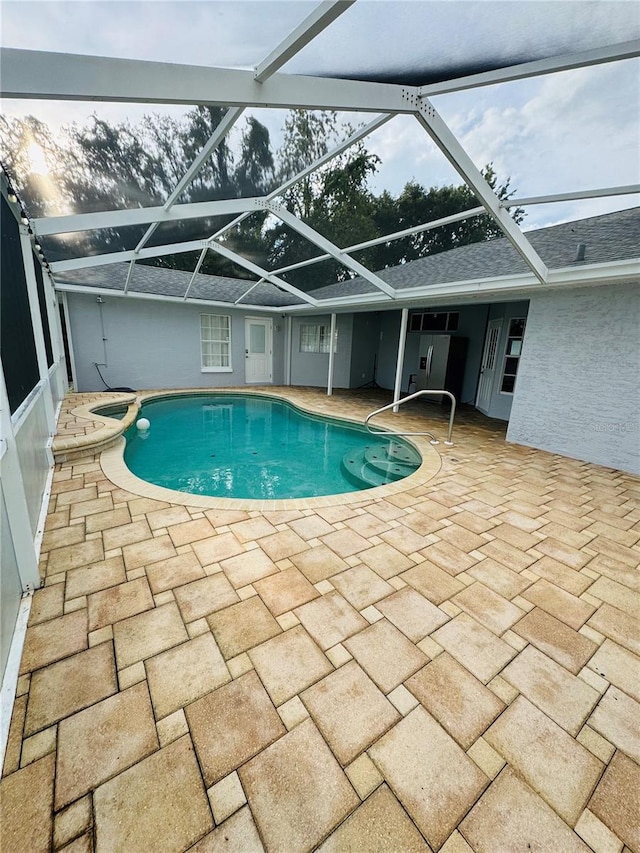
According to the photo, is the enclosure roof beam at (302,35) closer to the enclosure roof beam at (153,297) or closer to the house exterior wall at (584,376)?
the house exterior wall at (584,376)

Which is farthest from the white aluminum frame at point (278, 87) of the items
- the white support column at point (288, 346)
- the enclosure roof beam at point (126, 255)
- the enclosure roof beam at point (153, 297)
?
the white support column at point (288, 346)

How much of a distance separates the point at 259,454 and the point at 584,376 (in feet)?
16.7

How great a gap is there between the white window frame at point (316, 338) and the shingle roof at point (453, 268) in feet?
4.03

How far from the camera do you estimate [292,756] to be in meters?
1.32

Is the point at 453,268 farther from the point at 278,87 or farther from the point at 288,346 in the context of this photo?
the point at 288,346

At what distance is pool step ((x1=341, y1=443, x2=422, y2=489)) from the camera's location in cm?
474

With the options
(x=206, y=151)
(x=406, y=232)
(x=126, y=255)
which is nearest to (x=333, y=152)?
(x=206, y=151)

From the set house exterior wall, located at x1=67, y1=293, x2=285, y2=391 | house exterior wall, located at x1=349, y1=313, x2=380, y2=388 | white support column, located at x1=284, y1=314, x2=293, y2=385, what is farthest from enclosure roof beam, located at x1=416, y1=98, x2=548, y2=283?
house exterior wall, located at x1=67, y1=293, x2=285, y2=391

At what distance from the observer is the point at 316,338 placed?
37.8 feet

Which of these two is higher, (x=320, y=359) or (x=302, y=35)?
(x=302, y=35)

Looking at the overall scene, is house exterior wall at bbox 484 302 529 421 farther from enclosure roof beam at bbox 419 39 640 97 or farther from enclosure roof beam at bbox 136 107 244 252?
enclosure roof beam at bbox 136 107 244 252

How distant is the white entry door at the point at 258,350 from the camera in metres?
11.1

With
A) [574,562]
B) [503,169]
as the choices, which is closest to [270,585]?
[574,562]

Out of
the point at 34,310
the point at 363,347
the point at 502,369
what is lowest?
the point at 502,369
